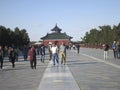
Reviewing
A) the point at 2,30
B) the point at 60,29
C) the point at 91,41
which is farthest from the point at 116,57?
the point at 60,29

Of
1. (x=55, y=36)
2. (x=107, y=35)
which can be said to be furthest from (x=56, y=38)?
(x=107, y=35)

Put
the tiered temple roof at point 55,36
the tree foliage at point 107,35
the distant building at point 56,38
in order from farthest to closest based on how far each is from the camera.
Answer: the tiered temple roof at point 55,36 → the distant building at point 56,38 → the tree foliage at point 107,35

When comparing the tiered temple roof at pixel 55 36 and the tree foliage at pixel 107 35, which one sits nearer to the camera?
the tree foliage at pixel 107 35

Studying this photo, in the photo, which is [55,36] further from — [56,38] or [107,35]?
[107,35]

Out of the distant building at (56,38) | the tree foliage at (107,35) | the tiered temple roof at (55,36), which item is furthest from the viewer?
the tiered temple roof at (55,36)

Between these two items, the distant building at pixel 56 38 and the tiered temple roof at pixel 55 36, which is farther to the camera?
the tiered temple roof at pixel 55 36

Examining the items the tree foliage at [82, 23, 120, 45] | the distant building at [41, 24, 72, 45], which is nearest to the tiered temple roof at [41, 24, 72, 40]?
the distant building at [41, 24, 72, 45]

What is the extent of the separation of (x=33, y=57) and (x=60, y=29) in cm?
11842

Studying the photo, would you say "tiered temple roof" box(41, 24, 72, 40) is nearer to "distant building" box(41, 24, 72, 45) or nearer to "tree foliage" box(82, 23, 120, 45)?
"distant building" box(41, 24, 72, 45)

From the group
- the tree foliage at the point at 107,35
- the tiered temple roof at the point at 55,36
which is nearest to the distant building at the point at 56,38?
the tiered temple roof at the point at 55,36

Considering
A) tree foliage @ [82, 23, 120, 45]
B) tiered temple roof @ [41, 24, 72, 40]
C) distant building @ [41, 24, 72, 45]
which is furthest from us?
tiered temple roof @ [41, 24, 72, 40]

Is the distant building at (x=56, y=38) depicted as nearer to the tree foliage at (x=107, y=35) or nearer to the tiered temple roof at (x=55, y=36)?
the tiered temple roof at (x=55, y=36)

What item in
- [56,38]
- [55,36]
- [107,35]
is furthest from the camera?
[55,36]

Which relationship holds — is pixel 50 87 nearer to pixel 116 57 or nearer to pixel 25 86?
pixel 25 86
